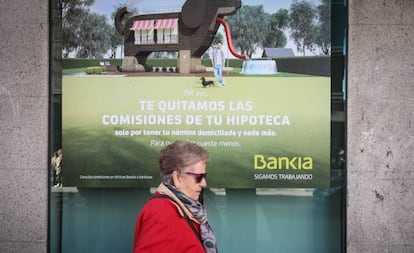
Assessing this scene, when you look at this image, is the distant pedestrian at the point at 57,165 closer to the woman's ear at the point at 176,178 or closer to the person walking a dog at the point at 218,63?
the person walking a dog at the point at 218,63

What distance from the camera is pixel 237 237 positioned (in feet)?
19.6

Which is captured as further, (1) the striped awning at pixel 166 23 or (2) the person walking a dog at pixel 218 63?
(1) the striped awning at pixel 166 23

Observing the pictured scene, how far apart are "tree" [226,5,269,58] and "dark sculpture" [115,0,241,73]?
8 centimetres

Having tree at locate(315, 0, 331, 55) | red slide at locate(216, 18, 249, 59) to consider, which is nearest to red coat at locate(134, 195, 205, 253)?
red slide at locate(216, 18, 249, 59)

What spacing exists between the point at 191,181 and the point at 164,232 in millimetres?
420

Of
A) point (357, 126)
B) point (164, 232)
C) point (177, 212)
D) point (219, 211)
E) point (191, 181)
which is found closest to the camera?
point (164, 232)

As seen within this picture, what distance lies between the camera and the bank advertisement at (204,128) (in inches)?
230

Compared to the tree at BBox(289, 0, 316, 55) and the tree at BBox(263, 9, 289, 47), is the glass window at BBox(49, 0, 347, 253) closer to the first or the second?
the tree at BBox(289, 0, 316, 55)

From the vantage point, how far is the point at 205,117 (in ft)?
19.3

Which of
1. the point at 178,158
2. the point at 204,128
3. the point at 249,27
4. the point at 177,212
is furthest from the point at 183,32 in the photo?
the point at 177,212

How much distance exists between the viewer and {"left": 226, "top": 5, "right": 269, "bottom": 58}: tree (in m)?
5.90

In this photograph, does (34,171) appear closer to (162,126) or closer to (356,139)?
(162,126)

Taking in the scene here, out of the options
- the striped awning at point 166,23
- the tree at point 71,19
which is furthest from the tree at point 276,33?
the tree at point 71,19

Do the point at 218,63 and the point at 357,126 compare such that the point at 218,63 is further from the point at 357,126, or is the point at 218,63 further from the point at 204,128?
the point at 357,126
